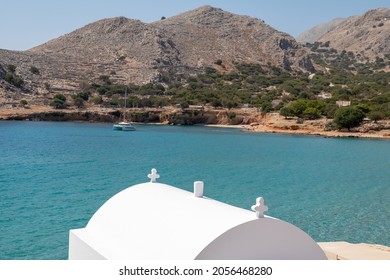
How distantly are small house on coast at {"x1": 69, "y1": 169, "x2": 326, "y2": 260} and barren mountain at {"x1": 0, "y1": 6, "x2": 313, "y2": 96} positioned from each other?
10125cm

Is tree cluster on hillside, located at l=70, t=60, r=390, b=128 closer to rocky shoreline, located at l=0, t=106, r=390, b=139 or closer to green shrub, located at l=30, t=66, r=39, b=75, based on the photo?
rocky shoreline, located at l=0, t=106, r=390, b=139

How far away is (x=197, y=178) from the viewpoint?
29859mm

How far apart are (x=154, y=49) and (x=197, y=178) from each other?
106427mm

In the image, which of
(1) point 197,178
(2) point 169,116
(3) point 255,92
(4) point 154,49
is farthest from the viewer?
(4) point 154,49

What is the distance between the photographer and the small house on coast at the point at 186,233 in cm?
603

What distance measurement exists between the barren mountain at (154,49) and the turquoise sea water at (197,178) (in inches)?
2465

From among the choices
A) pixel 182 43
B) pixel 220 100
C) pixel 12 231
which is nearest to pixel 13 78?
pixel 220 100

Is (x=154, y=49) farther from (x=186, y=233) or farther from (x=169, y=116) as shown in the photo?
(x=186, y=233)

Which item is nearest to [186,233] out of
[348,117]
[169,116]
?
[348,117]

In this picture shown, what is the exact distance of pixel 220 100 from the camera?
98.8 m

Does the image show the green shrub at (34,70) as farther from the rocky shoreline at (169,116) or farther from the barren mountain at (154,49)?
the rocky shoreline at (169,116)

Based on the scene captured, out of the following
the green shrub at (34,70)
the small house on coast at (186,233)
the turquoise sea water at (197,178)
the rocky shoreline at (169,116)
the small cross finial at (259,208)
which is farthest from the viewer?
the green shrub at (34,70)

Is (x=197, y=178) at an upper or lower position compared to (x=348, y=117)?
lower

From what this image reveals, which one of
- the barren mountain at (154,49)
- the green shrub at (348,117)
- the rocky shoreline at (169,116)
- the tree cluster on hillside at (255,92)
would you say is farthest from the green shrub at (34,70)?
the green shrub at (348,117)
